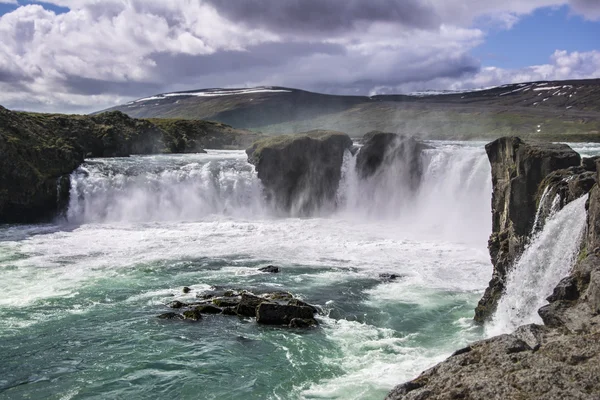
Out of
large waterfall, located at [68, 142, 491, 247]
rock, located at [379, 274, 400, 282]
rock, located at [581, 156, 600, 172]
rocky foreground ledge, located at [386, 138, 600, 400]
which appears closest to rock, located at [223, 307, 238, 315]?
rock, located at [379, 274, 400, 282]

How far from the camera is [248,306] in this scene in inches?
878

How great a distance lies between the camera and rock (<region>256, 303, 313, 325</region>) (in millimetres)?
21297

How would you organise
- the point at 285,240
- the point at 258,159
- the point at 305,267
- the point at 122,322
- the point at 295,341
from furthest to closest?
1. the point at 258,159
2. the point at 285,240
3. the point at 305,267
4. the point at 122,322
5. the point at 295,341

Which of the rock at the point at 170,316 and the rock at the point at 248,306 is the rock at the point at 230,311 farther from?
the rock at the point at 170,316

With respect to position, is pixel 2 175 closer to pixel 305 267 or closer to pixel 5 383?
pixel 305 267

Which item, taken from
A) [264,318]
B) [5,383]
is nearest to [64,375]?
[5,383]

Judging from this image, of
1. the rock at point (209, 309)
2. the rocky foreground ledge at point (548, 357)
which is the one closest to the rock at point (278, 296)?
the rock at point (209, 309)

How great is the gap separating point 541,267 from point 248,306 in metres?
11.5

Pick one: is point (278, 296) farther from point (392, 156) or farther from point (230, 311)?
point (392, 156)

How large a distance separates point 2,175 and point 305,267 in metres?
31.8

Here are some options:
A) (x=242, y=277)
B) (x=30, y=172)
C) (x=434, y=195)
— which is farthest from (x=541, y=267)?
(x=30, y=172)

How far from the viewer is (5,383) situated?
1622cm

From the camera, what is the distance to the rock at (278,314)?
21.3 meters

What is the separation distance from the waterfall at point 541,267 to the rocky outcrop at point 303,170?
34.2 metres
